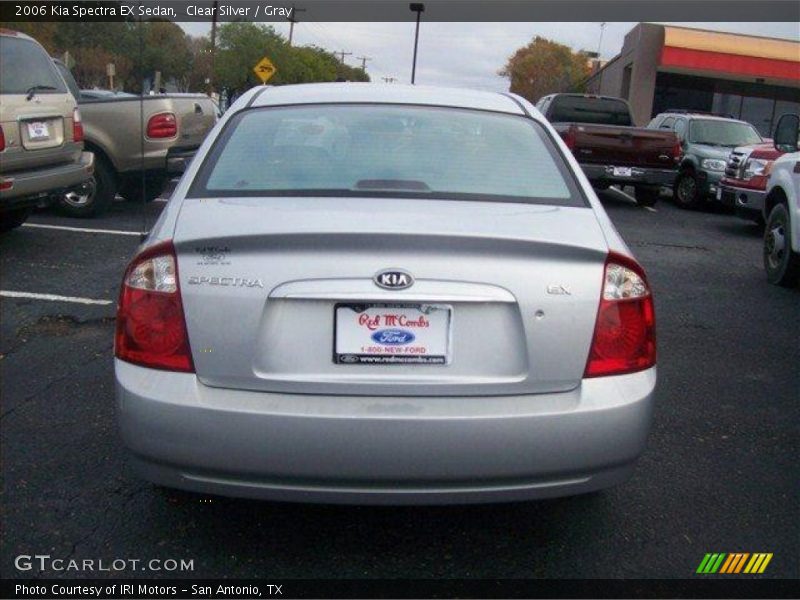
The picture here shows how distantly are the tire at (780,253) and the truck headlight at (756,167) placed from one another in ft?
8.25

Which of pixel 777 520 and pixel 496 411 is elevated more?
pixel 496 411

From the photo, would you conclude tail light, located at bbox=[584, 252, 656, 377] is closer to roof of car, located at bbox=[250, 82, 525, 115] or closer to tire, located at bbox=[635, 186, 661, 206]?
roof of car, located at bbox=[250, 82, 525, 115]

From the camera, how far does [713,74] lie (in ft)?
115

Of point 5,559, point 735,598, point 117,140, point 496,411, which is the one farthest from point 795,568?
point 117,140

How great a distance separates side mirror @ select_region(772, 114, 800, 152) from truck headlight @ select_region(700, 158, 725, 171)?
632cm

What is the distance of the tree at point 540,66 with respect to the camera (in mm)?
82625

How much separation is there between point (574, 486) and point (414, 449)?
0.57 meters

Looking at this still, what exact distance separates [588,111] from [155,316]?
1485 centimetres

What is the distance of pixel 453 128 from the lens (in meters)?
3.66

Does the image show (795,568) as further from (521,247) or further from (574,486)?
(521,247)

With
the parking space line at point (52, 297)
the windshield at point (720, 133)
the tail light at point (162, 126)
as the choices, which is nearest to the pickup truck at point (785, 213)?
the parking space line at point (52, 297)

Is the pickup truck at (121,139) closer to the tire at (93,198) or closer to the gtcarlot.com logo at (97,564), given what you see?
the tire at (93,198)

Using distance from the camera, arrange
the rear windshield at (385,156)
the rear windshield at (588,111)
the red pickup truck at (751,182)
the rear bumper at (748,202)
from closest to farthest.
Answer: the rear windshield at (385,156) → the rear bumper at (748,202) → the red pickup truck at (751,182) → the rear windshield at (588,111)

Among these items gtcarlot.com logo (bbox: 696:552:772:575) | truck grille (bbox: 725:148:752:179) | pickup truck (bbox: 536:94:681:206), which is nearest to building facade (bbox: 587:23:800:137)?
pickup truck (bbox: 536:94:681:206)
